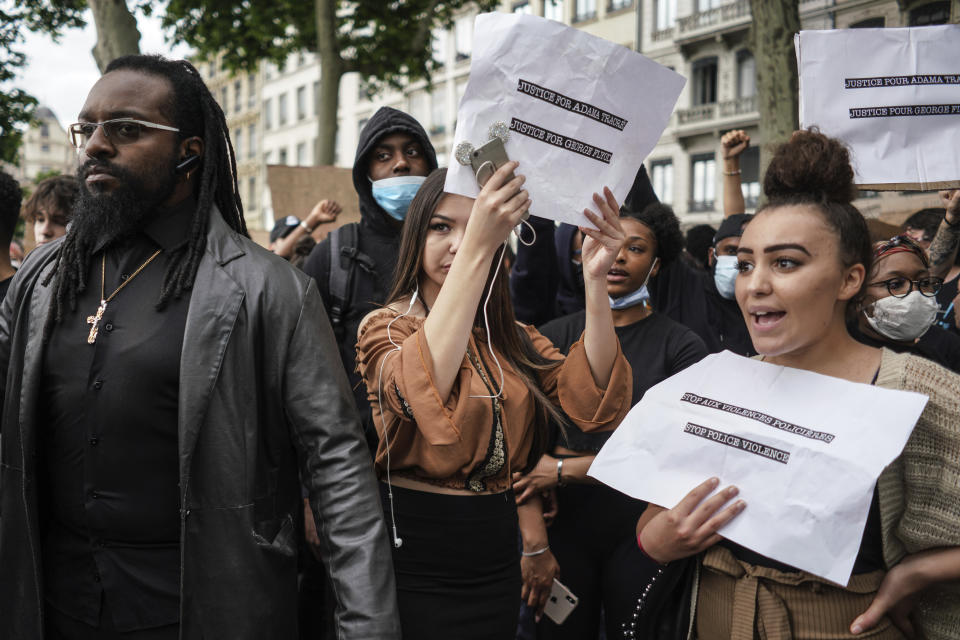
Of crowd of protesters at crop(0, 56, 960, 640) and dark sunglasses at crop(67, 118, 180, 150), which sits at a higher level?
dark sunglasses at crop(67, 118, 180, 150)

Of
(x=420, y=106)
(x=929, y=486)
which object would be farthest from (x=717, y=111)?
(x=929, y=486)

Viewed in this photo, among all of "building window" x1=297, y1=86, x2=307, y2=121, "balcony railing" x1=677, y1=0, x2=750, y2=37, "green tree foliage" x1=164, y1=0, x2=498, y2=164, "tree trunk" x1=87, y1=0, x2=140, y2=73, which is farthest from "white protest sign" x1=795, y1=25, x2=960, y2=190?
"building window" x1=297, y1=86, x2=307, y2=121

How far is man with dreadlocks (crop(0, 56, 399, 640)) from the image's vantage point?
1.96 meters

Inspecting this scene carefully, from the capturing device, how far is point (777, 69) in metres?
7.25

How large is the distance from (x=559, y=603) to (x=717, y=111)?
81.1ft

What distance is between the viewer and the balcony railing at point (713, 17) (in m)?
24.9

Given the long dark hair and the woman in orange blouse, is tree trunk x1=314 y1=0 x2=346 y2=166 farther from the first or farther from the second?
the woman in orange blouse

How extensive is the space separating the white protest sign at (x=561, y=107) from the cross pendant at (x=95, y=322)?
3.09 feet

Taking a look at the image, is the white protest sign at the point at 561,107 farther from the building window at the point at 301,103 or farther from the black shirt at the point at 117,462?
the building window at the point at 301,103

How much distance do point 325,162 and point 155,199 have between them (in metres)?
9.40

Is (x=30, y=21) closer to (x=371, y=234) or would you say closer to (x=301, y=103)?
(x=371, y=234)

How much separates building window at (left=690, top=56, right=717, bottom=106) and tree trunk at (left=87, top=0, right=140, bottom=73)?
21863 millimetres

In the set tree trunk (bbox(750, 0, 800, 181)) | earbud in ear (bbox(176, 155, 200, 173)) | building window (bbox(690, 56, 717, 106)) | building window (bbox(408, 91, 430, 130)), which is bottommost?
earbud in ear (bbox(176, 155, 200, 173))

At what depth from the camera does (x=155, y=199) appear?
2.13 m
